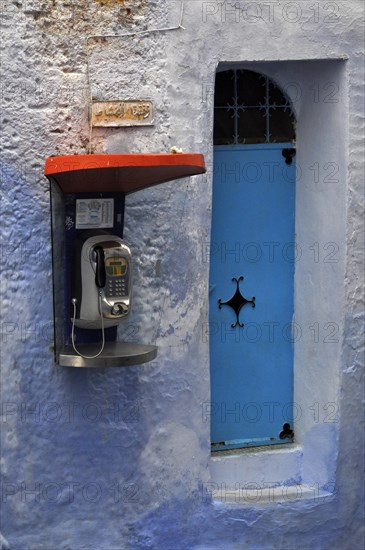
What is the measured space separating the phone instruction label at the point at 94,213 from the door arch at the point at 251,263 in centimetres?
93

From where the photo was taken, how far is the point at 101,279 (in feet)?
18.1

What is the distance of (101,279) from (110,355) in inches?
16.9

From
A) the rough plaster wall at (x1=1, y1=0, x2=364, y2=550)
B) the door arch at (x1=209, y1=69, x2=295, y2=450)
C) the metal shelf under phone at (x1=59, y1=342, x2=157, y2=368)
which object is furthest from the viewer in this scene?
the door arch at (x1=209, y1=69, x2=295, y2=450)

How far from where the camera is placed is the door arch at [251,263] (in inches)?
252

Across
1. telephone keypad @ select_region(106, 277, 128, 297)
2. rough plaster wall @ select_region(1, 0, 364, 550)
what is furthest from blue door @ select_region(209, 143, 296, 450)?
telephone keypad @ select_region(106, 277, 128, 297)

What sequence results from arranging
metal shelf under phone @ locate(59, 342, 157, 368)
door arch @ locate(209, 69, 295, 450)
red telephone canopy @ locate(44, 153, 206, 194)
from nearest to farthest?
red telephone canopy @ locate(44, 153, 206, 194) → metal shelf under phone @ locate(59, 342, 157, 368) → door arch @ locate(209, 69, 295, 450)

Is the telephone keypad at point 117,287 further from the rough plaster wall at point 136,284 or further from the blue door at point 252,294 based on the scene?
the blue door at point 252,294

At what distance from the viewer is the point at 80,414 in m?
5.93

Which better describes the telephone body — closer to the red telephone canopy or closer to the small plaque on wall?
the red telephone canopy

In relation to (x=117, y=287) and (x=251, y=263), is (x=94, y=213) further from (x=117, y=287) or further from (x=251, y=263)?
(x=251, y=263)

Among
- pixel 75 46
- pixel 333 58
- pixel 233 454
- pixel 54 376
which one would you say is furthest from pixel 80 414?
pixel 333 58

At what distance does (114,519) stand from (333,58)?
10.3 feet

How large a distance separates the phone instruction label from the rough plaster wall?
0.77 ft

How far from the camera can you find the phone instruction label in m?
5.63
